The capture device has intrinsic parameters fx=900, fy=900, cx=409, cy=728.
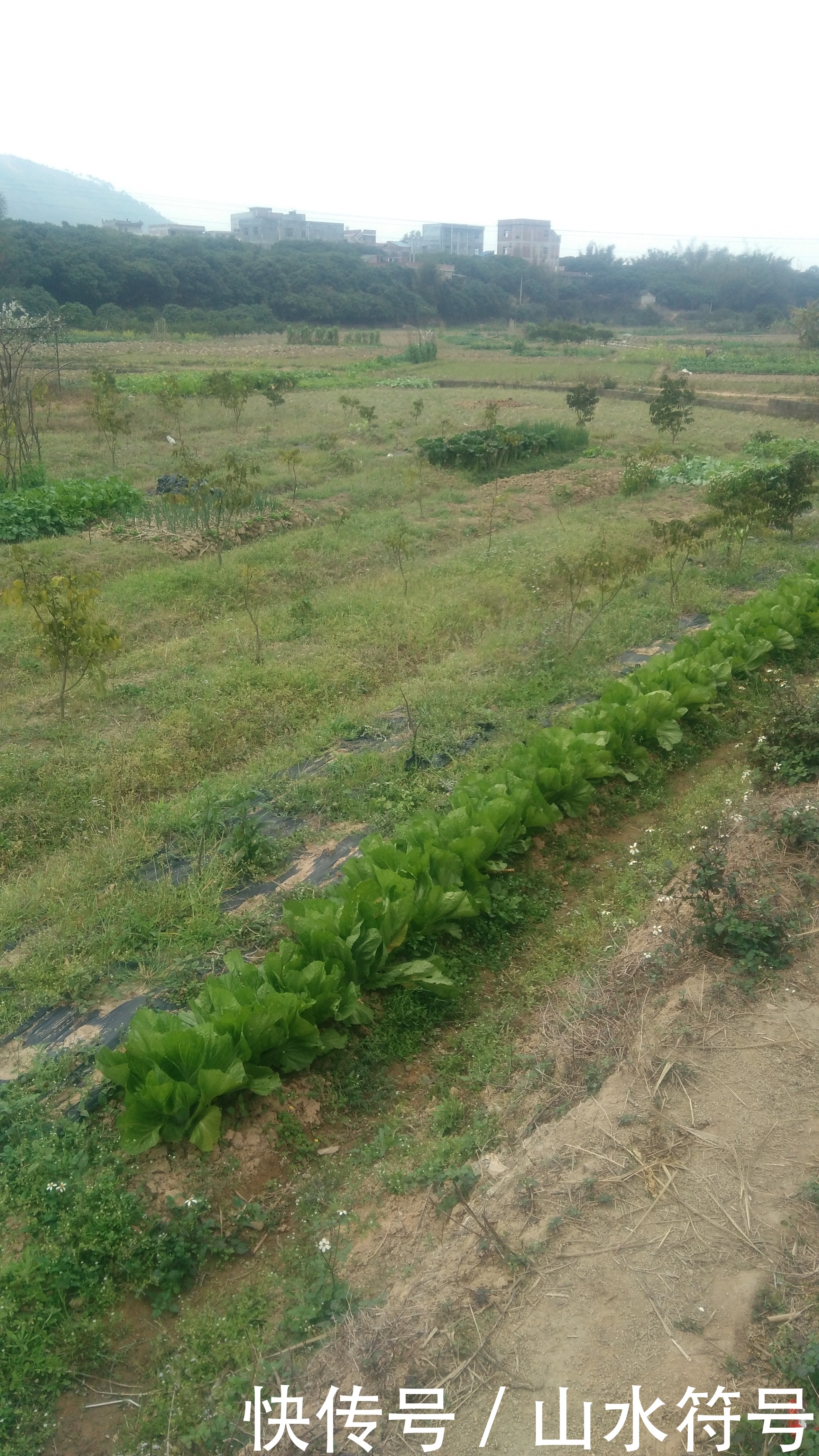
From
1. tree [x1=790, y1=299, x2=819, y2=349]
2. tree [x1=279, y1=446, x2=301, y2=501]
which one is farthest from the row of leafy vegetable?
tree [x1=790, y1=299, x2=819, y2=349]

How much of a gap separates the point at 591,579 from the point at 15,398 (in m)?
10.4

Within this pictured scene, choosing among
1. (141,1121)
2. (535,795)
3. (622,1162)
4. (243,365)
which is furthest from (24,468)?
(243,365)

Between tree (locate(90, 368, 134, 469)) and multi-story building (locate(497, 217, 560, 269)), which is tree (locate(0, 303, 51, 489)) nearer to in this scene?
tree (locate(90, 368, 134, 469))

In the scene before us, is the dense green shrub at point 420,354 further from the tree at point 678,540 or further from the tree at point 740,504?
the tree at point 678,540

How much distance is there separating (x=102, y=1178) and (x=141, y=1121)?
0.69 ft

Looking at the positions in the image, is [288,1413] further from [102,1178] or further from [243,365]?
[243,365]

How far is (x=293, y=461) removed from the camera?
1317cm

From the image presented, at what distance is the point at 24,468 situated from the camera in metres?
13.6

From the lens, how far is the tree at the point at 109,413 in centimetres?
1486

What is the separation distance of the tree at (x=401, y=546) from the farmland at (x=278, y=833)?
105 millimetres

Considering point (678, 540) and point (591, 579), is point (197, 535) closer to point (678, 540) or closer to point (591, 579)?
point (591, 579)

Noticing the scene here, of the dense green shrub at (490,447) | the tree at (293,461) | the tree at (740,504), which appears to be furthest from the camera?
the dense green shrub at (490,447)

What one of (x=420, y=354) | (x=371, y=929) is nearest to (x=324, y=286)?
(x=420, y=354)

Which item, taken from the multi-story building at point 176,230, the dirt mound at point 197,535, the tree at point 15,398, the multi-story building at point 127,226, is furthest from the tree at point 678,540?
the multi-story building at point 127,226
